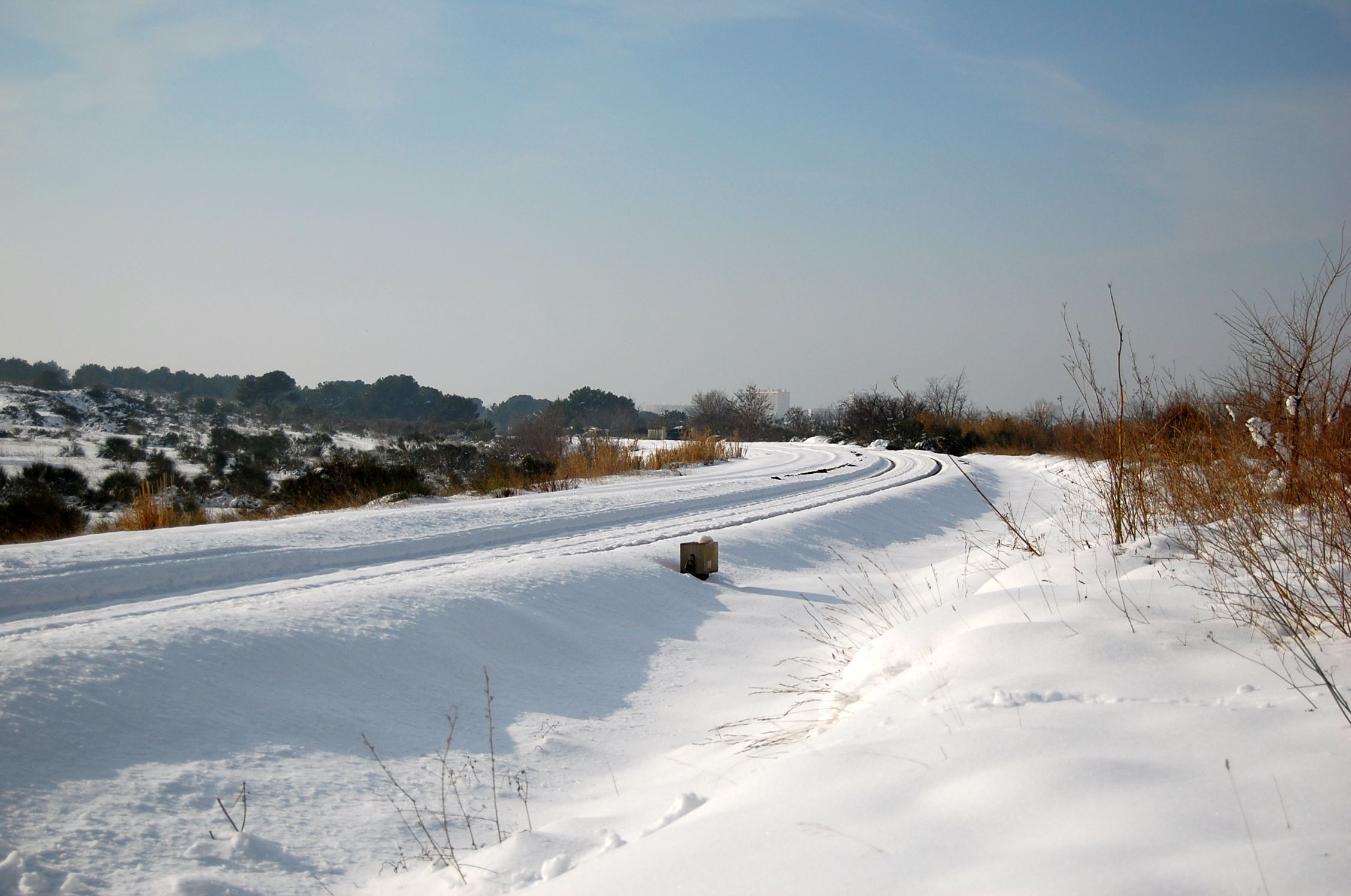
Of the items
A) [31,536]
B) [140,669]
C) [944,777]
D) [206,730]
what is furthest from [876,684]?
[31,536]

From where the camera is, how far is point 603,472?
2086cm

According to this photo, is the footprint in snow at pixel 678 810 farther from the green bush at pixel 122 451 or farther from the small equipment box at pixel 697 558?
the green bush at pixel 122 451

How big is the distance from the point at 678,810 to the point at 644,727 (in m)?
2.00

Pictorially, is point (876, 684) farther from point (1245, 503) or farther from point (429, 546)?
point (429, 546)

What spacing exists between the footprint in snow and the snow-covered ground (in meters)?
0.02

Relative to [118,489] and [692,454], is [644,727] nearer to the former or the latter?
[692,454]

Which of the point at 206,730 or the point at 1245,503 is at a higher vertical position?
the point at 1245,503

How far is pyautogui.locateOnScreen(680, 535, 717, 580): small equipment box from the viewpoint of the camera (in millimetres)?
9430

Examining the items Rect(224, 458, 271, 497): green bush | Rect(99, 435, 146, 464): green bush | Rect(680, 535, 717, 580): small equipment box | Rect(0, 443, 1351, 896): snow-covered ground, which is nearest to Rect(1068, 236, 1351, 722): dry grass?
Rect(0, 443, 1351, 896): snow-covered ground

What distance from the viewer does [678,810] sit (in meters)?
3.72

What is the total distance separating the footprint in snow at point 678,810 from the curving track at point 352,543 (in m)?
5.19

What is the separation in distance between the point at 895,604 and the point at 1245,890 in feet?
19.9

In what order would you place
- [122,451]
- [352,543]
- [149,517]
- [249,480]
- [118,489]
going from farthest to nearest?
[122,451]
[249,480]
[118,489]
[149,517]
[352,543]

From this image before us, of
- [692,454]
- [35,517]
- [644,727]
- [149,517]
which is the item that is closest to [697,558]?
[644,727]
